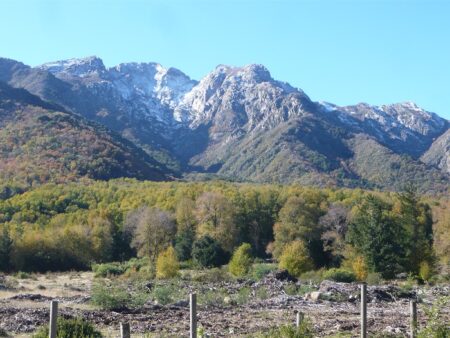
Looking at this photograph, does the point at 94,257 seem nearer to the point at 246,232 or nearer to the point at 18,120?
the point at 246,232

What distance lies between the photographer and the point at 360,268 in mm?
46469

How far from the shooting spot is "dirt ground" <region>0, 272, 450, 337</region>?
18.3 meters

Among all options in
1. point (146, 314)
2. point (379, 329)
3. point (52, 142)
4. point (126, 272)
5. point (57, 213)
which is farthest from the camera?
point (52, 142)

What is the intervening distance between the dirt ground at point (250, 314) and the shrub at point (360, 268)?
1300 cm

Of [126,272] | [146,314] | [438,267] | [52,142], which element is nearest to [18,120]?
[52,142]

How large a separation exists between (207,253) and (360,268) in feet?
59.0

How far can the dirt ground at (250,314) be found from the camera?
18312 mm

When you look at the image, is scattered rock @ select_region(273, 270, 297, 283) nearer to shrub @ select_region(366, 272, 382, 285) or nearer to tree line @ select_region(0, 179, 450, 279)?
tree line @ select_region(0, 179, 450, 279)

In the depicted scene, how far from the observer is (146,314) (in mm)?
22781

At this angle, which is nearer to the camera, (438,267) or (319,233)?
(438,267)

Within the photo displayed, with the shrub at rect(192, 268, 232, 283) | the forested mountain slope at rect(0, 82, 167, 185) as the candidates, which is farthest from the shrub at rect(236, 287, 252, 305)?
the forested mountain slope at rect(0, 82, 167, 185)

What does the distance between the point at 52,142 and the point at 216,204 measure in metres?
82.5

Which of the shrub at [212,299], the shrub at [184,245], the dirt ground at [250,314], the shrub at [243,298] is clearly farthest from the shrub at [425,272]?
the shrub at [184,245]

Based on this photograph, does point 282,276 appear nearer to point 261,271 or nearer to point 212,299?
point 261,271
